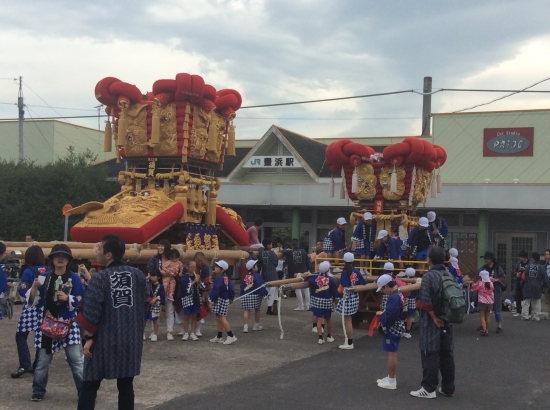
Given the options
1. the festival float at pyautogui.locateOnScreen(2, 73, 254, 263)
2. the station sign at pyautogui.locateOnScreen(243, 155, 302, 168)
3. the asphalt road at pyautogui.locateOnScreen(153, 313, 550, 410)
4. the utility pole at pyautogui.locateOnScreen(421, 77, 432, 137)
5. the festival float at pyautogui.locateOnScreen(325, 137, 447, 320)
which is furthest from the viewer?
the utility pole at pyautogui.locateOnScreen(421, 77, 432, 137)

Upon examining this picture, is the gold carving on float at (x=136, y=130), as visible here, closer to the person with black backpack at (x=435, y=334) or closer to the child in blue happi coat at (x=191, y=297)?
the child in blue happi coat at (x=191, y=297)

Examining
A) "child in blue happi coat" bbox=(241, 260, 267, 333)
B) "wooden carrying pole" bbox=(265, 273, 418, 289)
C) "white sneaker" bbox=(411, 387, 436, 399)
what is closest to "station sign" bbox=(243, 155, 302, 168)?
"wooden carrying pole" bbox=(265, 273, 418, 289)

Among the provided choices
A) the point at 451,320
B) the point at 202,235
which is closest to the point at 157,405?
the point at 451,320

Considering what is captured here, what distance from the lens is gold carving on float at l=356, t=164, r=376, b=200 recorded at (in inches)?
563

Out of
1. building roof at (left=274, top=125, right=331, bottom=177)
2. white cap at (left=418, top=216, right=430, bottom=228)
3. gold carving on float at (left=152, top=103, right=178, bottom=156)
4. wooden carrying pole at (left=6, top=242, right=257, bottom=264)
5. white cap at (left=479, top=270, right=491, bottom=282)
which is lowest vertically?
white cap at (left=479, top=270, right=491, bottom=282)

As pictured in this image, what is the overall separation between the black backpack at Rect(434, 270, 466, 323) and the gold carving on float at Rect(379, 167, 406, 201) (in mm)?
7099

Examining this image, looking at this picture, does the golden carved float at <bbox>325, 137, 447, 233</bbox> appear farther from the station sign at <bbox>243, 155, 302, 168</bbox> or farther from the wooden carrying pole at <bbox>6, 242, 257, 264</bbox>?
the station sign at <bbox>243, 155, 302, 168</bbox>

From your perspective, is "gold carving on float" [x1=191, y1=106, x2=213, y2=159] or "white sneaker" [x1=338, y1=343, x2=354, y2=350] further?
"gold carving on float" [x1=191, y1=106, x2=213, y2=159]

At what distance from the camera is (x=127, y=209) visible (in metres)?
13.2

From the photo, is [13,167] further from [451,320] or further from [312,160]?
[451,320]

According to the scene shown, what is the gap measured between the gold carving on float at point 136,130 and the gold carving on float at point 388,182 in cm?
542

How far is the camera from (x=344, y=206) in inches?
877

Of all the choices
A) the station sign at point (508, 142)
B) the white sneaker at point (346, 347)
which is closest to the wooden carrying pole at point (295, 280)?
the white sneaker at point (346, 347)

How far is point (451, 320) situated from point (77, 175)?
16.6 m
